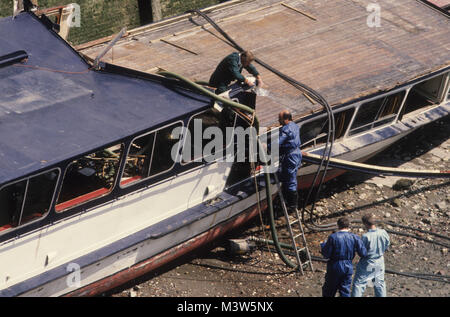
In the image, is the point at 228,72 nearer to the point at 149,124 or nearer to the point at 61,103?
the point at 149,124

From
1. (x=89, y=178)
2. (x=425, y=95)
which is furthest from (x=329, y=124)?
(x=89, y=178)

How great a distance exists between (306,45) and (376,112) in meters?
1.69

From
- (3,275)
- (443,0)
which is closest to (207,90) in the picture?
(3,275)

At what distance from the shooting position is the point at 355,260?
10273 mm

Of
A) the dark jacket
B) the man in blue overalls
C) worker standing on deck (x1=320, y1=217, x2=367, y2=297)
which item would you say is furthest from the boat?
worker standing on deck (x1=320, y1=217, x2=367, y2=297)

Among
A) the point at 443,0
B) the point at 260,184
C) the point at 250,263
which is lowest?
the point at 250,263

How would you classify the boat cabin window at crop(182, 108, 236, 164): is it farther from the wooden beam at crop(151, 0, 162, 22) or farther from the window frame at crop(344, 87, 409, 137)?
the wooden beam at crop(151, 0, 162, 22)

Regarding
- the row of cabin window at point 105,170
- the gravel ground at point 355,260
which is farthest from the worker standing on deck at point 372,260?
the row of cabin window at point 105,170

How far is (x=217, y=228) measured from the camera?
10.0 meters

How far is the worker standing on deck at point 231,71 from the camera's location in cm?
955

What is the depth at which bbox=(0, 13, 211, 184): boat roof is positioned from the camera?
7.96m

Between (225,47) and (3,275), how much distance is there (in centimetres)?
559

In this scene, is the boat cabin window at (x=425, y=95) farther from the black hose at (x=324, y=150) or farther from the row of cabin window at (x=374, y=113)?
the black hose at (x=324, y=150)
